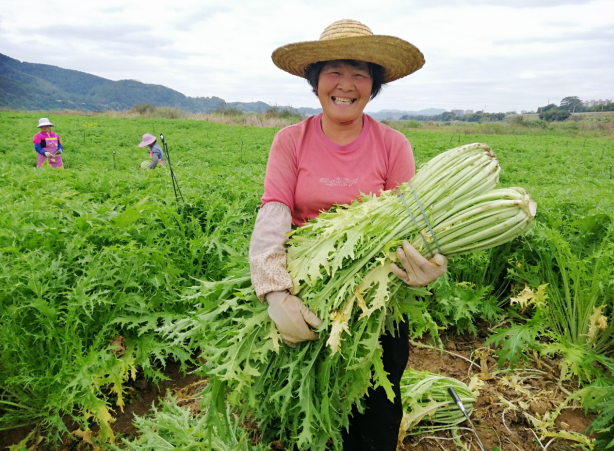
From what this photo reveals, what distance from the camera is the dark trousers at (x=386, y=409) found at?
203 centimetres

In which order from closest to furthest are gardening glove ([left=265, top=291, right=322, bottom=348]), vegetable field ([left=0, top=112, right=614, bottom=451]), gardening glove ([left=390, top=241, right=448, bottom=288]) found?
gardening glove ([left=390, top=241, right=448, bottom=288]) → gardening glove ([left=265, top=291, right=322, bottom=348]) → vegetable field ([left=0, top=112, right=614, bottom=451])

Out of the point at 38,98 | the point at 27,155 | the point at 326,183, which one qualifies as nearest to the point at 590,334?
the point at 326,183

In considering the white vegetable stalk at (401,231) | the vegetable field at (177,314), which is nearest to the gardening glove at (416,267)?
the white vegetable stalk at (401,231)

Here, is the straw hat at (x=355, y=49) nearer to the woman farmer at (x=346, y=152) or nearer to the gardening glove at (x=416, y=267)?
the woman farmer at (x=346, y=152)

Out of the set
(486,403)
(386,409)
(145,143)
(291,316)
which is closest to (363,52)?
(291,316)

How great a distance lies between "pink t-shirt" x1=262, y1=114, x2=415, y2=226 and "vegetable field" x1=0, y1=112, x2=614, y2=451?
497 millimetres

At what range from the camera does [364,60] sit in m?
2.05

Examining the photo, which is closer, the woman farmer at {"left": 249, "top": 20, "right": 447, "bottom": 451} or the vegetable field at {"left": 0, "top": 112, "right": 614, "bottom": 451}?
the woman farmer at {"left": 249, "top": 20, "right": 447, "bottom": 451}

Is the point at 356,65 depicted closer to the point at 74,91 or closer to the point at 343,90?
the point at 343,90

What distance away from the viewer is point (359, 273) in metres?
1.66

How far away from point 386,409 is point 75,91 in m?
201

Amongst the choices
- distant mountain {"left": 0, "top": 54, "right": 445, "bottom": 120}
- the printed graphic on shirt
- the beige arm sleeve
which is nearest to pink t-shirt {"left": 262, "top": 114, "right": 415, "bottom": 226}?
the printed graphic on shirt

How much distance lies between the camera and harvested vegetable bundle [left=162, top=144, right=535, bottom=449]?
1567 millimetres

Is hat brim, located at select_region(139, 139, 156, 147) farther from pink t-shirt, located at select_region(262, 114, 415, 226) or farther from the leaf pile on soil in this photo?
pink t-shirt, located at select_region(262, 114, 415, 226)
